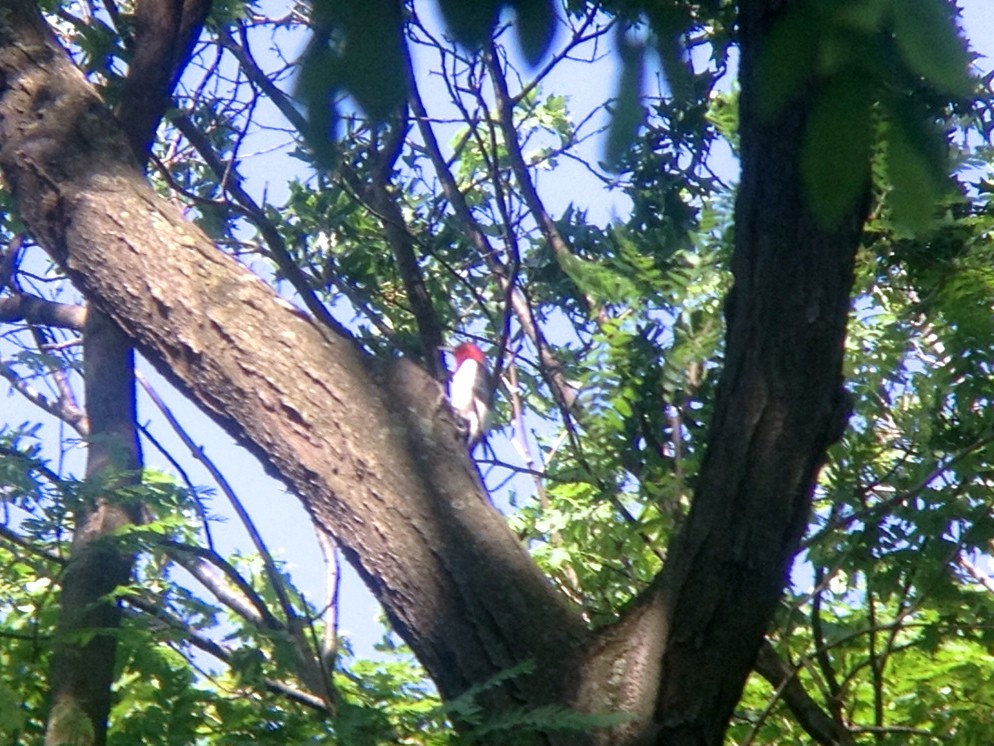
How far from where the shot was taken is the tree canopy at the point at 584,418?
1.49m

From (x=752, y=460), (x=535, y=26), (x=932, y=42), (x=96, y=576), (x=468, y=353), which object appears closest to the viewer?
(x=932, y=42)

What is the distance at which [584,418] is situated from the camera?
10.2ft

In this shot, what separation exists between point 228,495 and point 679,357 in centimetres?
115

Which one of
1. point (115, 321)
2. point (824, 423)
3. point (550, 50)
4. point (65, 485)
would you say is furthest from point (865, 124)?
point (65, 485)

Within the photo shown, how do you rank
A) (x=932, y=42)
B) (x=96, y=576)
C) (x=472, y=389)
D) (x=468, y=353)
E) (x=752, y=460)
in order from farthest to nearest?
(x=468, y=353)
(x=472, y=389)
(x=96, y=576)
(x=752, y=460)
(x=932, y=42)

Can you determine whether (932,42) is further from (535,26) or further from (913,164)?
(535,26)

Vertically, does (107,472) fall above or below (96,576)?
above

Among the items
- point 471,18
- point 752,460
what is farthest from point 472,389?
point 471,18

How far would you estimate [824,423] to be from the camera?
7.05 feet

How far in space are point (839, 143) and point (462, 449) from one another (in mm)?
1305

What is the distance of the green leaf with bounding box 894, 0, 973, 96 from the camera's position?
1.14 metres

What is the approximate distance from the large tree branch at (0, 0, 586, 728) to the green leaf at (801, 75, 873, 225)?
1.07 m

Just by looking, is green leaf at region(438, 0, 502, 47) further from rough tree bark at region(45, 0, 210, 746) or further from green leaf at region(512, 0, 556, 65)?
rough tree bark at region(45, 0, 210, 746)

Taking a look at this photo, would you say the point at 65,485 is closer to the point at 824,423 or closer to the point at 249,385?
the point at 249,385
